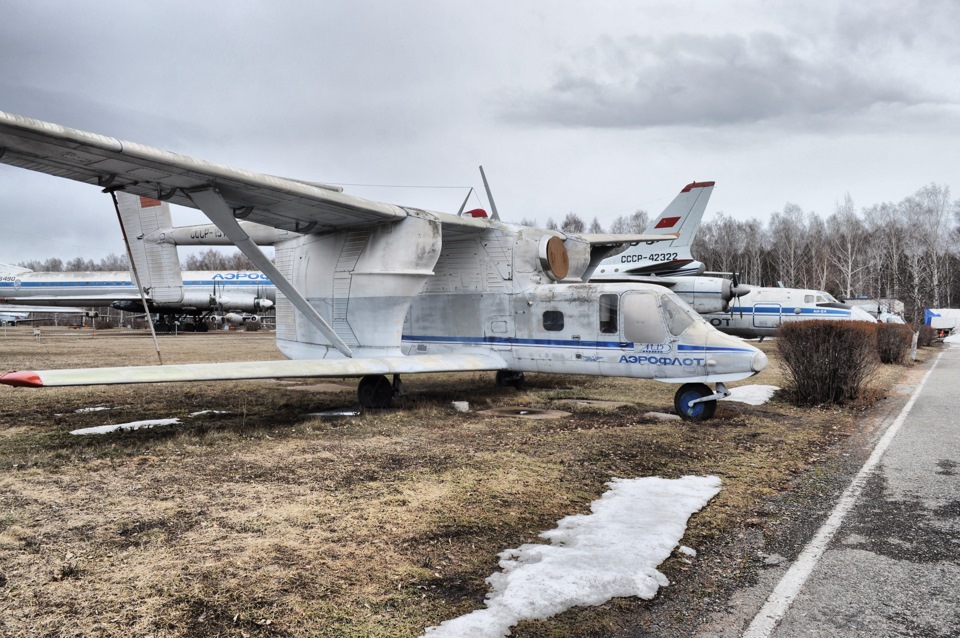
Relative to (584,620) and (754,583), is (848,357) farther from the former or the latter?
(584,620)

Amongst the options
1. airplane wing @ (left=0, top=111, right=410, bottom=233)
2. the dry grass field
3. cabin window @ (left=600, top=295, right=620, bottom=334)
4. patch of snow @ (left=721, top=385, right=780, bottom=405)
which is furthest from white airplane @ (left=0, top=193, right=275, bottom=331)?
the dry grass field

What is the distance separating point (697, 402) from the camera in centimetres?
920

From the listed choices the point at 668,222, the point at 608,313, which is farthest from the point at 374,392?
the point at 668,222

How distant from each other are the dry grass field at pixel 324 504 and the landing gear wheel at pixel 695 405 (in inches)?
12.2

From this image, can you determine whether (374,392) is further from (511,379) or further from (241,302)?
(241,302)

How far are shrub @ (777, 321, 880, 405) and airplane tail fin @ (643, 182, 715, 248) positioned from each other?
45.1 feet

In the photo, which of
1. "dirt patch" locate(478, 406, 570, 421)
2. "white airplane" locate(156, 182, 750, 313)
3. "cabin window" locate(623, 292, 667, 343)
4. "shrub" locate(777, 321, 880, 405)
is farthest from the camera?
"white airplane" locate(156, 182, 750, 313)

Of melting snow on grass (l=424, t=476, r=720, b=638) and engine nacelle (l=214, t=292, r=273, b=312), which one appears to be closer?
melting snow on grass (l=424, t=476, r=720, b=638)

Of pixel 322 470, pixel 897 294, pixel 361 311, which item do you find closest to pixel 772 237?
pixel 897 294

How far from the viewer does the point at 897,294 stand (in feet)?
155

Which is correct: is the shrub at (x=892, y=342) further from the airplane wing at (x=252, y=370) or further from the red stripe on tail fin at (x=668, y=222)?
the airplane wing at (x=252, y=370)

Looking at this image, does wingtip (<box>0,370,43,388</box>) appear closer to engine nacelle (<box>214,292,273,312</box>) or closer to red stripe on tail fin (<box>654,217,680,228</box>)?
red stripe on tail fin (<box>654,217,680,228</box>)

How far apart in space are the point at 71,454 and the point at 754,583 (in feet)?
22.4

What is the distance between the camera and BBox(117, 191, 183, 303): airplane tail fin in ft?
38.5
